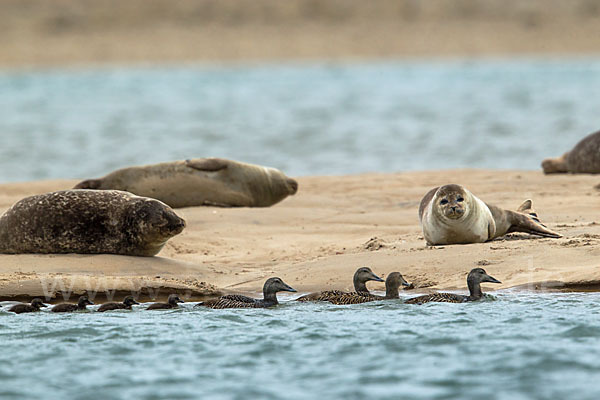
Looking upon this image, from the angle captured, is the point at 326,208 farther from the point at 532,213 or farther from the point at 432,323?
the point at 432,323

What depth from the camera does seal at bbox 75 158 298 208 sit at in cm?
1184

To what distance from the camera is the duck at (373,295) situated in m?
7.66

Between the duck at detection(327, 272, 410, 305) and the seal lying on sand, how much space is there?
1.28 m

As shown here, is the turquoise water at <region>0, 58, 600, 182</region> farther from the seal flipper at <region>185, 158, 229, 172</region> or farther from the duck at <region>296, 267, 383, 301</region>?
the duck at <region>296, 267, 383, 301</region>

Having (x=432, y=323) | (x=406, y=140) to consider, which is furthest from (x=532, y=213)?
(x=406, y=140)

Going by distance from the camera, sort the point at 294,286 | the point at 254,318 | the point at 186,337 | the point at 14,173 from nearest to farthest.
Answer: the point at 186,337, the point at 254,318, the point at 294,286, the point at 14,173

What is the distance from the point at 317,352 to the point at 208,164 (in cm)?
617

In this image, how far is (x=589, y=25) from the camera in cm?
5281

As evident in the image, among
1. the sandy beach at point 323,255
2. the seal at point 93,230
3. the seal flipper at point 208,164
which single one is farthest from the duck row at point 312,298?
the seal flipper at point 208,164

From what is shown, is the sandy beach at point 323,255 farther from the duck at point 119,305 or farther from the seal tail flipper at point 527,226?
the duck at point 119,305

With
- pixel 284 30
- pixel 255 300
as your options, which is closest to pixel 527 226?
pixel 255 300

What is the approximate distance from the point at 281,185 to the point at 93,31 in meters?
42.4

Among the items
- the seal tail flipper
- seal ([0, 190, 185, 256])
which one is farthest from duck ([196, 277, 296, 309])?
the seal tail flipper

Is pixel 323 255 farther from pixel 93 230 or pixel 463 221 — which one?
pixel 93 230
